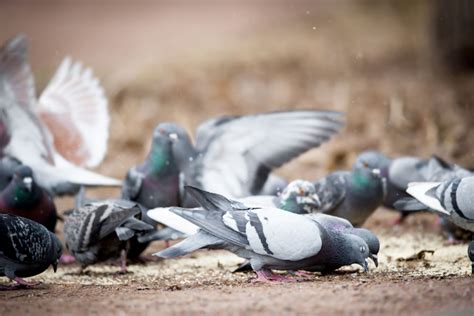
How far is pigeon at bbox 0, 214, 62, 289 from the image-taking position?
5.55 m

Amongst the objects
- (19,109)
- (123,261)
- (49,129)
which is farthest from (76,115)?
(123,261)

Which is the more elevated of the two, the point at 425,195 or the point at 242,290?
the point at 425,195

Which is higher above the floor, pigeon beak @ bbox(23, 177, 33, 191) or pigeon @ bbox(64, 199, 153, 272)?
pigeon beak @ bbox(23, 177, 33, 191)

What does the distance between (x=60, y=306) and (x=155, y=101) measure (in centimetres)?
931

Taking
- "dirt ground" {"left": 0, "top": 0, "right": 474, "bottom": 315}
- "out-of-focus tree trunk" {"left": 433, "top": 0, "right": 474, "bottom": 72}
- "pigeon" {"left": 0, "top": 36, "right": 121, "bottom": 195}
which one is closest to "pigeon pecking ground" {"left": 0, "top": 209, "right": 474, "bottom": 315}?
"dirt ground" {"left": 0, "top": 0, "right": 474, "bottom": 315}

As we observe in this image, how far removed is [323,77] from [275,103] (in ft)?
5.30

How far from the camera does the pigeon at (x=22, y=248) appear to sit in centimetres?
555

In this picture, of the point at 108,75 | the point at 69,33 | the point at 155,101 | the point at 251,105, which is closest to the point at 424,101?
the point at 251,105

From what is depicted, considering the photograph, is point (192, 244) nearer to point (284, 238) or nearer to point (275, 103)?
point (284, 238)

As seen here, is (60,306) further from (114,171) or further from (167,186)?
(114,171)

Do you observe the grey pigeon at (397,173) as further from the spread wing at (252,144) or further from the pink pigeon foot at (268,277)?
the pink pigeon foot at (268,277)

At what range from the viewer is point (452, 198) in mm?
6066

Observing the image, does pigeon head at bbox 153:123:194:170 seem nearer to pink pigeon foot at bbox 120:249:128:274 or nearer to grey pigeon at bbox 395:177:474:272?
pink pigeon foot at bbox 120:249:128:274

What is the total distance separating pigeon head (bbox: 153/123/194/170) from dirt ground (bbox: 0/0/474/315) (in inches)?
37.2
